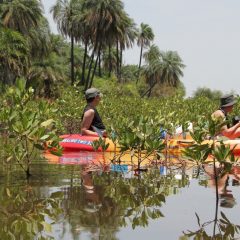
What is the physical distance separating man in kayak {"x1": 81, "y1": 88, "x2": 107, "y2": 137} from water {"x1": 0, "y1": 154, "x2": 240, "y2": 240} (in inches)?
99.0

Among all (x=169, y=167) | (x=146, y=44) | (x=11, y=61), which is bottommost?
(x=169, y=167)

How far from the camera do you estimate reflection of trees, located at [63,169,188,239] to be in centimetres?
403

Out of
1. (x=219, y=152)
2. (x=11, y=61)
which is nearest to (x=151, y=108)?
(x=219, y=152)

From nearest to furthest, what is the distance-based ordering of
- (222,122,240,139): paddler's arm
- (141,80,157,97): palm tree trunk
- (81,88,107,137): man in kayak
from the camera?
(222,122,240,139): paddler's arm, (81,88,107,137): man in kayak, (141,80,157,97): palm tree trunk

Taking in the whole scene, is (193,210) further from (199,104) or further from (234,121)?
(199,104)

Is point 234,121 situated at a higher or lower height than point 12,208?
higher

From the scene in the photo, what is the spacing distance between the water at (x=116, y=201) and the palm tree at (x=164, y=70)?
246ft

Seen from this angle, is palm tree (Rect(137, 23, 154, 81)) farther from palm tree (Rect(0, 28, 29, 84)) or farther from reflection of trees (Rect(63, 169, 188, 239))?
reflection of trees (Rect(63, 169, 188, 239))

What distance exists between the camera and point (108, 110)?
1969 cm

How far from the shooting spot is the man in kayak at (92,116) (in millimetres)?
9789

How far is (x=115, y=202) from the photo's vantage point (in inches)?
194

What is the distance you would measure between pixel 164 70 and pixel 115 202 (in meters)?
78.8

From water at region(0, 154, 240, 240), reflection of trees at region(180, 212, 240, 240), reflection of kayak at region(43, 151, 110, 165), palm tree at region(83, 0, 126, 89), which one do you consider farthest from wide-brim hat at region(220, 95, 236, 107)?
palm tree at region(83, 0, 126, 89)

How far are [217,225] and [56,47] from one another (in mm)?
61839
